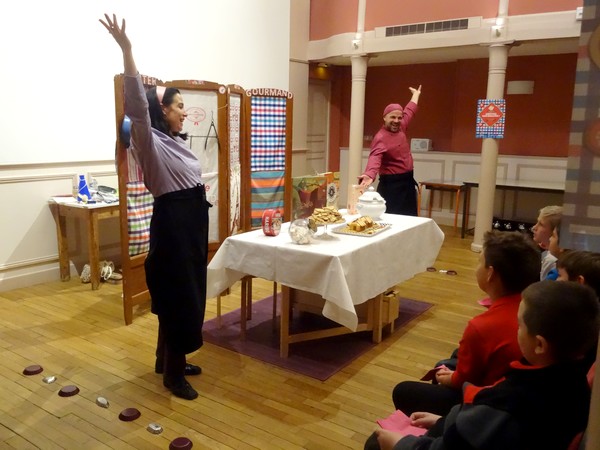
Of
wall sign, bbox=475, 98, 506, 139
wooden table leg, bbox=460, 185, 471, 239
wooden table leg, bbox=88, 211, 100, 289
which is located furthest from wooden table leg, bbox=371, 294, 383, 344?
wooden table leg, bbox=460, 185, 471, 239

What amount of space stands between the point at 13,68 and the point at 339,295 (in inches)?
121

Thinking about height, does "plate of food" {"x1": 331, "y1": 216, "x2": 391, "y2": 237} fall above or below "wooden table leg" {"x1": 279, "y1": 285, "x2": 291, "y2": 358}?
above

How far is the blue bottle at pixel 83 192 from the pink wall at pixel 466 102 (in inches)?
193

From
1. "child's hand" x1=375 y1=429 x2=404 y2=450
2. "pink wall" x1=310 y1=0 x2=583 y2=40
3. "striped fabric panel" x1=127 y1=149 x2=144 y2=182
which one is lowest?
"child's hand" x1=375 y1=429 x2=404 y2=450

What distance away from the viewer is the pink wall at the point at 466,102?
262 inches

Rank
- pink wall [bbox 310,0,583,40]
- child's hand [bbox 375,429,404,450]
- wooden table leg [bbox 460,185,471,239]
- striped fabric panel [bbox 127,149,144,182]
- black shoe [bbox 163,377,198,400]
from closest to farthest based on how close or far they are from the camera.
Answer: child's hand [bbox 375,429,404,450]
black shoe [bbox 163,377,198,400]
striped fabric panel [bbox 127,149,144,182]
pink wall [bbox 310,0,583,40]
wooden table leg [bbox 460,185,471,239]

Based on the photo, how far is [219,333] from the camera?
134 inches

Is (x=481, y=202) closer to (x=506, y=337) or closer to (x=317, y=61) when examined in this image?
(x=317, y=61)

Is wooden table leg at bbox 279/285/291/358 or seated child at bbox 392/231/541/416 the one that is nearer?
seated child at bbox 392/231/541/416

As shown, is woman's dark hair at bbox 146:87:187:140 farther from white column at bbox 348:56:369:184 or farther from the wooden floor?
white column at bbox 348:56:369:184

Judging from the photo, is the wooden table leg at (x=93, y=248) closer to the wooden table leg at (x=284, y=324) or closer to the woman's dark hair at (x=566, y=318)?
the wooden table leg at (x=284, y=324)

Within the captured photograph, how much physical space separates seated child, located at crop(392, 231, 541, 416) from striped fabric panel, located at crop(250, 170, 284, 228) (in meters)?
2.68

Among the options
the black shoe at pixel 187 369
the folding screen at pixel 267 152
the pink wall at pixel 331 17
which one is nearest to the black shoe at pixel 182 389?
the black shoe at pixel 187 369

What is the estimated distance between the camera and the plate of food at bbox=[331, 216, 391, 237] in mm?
3115
